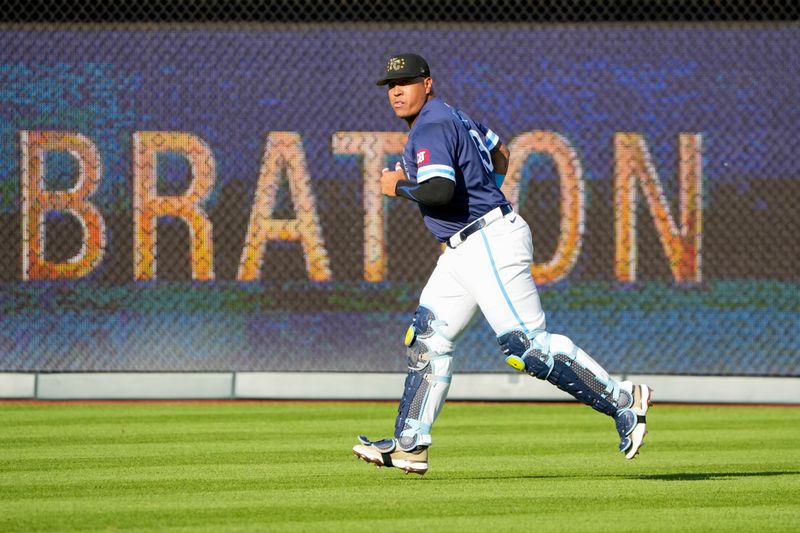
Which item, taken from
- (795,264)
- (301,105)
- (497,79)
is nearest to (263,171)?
(301,105)

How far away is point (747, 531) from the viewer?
191 inches

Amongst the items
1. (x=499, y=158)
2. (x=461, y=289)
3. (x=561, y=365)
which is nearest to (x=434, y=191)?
(x=461, y=289)

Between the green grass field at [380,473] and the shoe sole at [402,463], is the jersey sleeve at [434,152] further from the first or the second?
the green grass field at [380,473]

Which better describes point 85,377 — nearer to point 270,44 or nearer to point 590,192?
point 270,44

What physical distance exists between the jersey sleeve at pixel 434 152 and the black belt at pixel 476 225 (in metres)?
0.28

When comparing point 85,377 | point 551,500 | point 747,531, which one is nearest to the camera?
point 747,531

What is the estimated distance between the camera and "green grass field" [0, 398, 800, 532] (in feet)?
16.7

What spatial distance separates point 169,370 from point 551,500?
565 centimetres

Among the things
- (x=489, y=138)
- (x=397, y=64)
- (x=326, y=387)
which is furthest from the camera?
(x=326, y=387)

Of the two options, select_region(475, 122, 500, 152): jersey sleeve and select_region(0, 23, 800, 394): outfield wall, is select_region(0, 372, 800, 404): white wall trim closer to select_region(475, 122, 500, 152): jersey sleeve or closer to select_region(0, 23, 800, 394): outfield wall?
select_region(0, 23, 800, 394): outfield wall

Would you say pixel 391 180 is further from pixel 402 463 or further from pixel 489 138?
pixel 402 463

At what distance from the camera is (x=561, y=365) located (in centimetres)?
592

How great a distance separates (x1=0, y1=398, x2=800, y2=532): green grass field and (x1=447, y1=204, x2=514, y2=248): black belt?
1100 millimetres

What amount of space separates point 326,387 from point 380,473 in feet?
12.4
